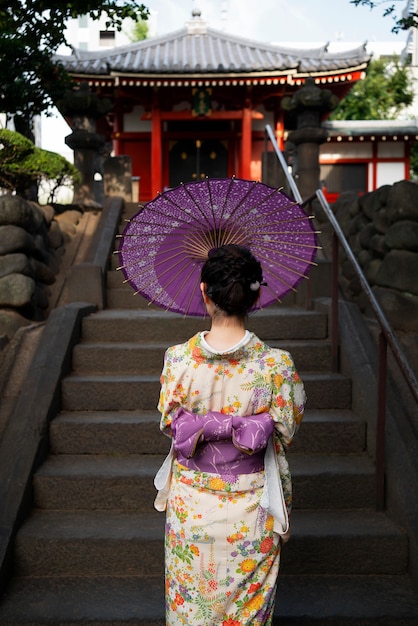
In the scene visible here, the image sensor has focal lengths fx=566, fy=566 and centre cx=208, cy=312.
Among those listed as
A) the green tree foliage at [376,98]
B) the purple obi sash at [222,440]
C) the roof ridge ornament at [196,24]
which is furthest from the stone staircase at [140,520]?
the green tree foliage at [376,98]

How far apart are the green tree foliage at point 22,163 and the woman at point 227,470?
5.79m

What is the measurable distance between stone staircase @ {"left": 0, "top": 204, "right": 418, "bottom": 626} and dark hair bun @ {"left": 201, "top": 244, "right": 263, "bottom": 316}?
1596 millimetres

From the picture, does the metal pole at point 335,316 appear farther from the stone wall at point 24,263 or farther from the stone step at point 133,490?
the stone wall at point 24,263

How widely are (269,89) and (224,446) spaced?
1366cm

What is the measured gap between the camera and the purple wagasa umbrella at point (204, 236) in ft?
7.50

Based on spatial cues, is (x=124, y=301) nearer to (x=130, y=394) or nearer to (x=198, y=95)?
(x=130, y=394)

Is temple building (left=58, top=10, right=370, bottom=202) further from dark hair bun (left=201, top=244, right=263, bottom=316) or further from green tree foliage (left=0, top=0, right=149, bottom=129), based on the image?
dark hair bun (left=201, top=244, right=263, bottom=316)

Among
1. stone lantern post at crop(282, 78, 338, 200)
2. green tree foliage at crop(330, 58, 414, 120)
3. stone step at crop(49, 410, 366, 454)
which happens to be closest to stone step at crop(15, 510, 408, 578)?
stone step at crop(49, 410, 366, 454)

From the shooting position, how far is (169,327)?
14.6ft

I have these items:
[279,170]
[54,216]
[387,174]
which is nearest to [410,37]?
[387,174]

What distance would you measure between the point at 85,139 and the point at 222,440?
807 centimetres

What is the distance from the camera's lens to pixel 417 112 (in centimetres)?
3027

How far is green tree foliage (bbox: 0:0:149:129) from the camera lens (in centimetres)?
691

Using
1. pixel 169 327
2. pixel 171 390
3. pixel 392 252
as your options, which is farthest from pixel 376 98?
pixel 171 390
